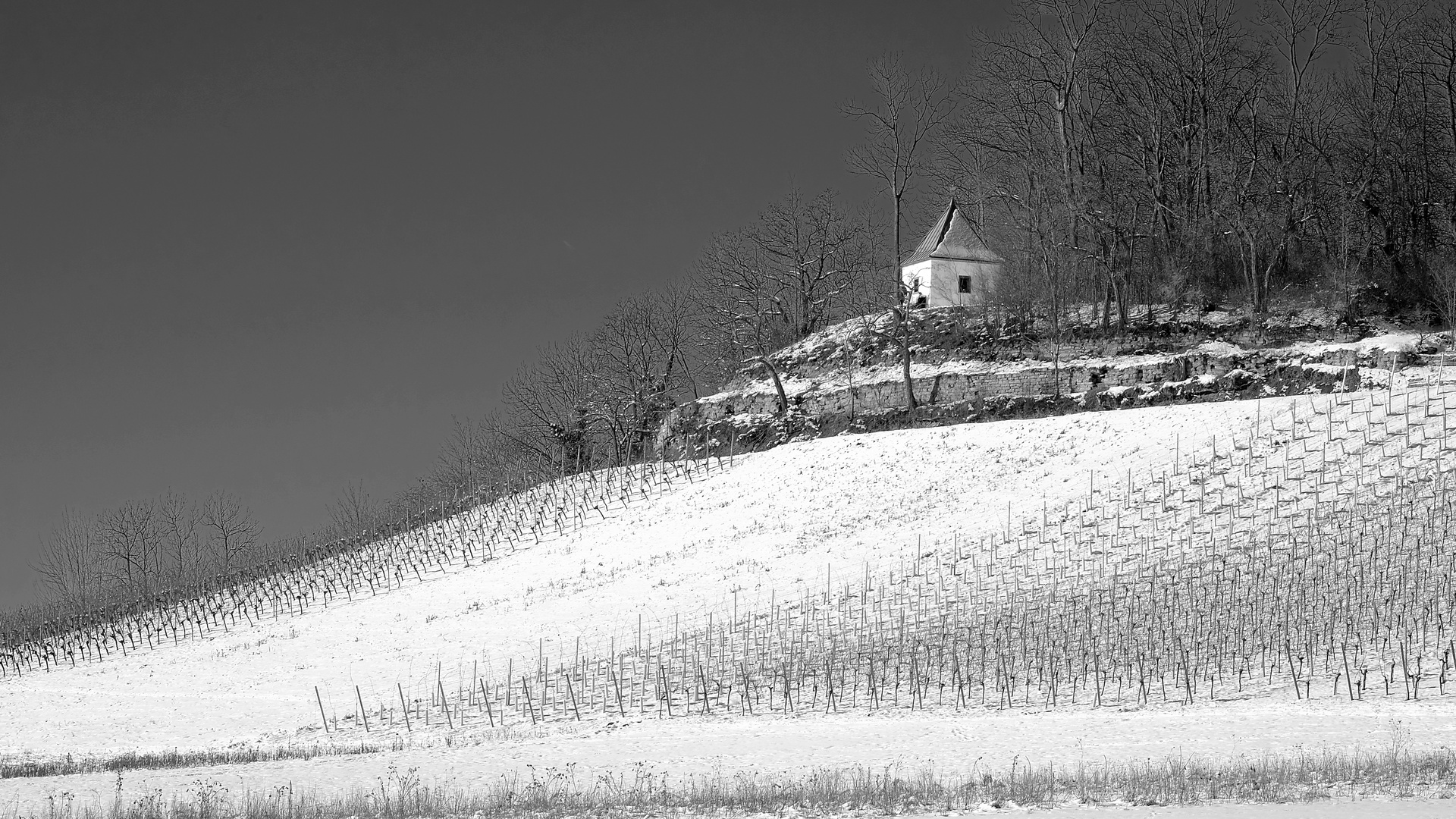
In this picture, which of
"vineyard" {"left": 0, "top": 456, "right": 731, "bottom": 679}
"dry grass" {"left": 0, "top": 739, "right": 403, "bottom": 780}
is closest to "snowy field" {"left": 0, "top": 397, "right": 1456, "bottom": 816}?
"dry grass" {"left": 0, "top": 739, "right": 403, "bottom": 780}

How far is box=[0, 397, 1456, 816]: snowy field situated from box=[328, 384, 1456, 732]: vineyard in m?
0.72

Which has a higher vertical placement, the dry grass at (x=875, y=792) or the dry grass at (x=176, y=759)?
the dry grass at (x=176, y=759)

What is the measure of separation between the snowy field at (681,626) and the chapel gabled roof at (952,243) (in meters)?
16.0

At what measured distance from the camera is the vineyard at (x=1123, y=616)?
695 inches

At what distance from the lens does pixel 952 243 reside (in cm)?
5209

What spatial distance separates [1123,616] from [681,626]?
7946 mm

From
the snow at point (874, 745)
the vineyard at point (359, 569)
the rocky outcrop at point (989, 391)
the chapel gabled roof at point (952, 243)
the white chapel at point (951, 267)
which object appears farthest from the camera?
the chapel gabled roof at point (952, 243)

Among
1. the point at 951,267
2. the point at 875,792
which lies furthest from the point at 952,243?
the point at 875,792

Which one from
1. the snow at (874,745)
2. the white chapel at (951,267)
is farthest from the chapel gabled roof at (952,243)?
the snow at (874,745)

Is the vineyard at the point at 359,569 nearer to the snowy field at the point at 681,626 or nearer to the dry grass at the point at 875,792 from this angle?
the snowy field at the point at 681,626

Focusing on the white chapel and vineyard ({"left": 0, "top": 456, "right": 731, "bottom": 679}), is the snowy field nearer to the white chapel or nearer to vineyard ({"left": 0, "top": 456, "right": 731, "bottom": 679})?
vineyard ({"left": 0, "top": 456, "right": 731, "bottom": 679})

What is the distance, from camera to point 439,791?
1229cm

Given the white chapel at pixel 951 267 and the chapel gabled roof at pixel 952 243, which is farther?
the chapel gabled roof at pixel 952 243

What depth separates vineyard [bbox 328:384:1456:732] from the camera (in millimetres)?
17641
